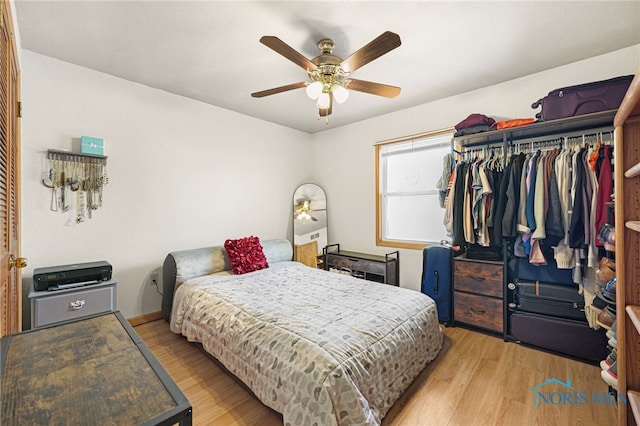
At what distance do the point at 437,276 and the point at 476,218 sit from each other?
0.74 meters

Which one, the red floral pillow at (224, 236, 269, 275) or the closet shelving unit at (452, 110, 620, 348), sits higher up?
the closet shelving unit at (452, 110, 620, 348)

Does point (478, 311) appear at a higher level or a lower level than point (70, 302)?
lower

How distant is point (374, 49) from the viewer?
170cm

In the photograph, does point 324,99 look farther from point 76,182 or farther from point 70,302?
point 70,302

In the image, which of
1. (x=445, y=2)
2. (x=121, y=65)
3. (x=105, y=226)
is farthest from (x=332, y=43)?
(x=105, y=226)

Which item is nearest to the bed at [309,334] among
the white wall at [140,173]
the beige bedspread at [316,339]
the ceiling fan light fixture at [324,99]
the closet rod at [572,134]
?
the beige bedspread at [316,339]

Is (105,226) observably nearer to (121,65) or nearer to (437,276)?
(121,65)

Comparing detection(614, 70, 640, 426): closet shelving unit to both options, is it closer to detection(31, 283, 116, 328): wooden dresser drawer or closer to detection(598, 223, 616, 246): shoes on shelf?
detection(598, 223, 616, 246): shoes on shelf

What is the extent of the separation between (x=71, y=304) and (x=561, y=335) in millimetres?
3979

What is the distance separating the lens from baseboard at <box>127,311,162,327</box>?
2.82 meters

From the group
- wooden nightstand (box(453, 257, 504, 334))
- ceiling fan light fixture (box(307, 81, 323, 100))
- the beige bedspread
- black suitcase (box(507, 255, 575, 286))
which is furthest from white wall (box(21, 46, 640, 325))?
ceiling fan light fixture (box(307, 81, 323, 100))

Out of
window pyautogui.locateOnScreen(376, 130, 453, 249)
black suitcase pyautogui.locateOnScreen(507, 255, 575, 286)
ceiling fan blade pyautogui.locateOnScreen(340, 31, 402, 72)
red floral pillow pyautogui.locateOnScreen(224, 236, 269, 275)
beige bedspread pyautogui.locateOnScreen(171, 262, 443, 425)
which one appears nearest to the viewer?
beige bedspread pyautogui.locateOnScreen(171, 262, 443, 425)

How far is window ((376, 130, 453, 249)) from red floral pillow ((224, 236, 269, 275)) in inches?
65.8
